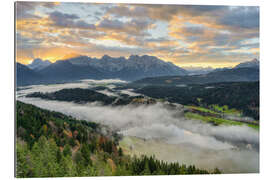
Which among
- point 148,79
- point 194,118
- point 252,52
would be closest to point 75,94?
point 148,79

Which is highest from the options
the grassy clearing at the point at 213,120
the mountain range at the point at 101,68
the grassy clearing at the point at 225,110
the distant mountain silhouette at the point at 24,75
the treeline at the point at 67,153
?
the mountain range at the point at 101,68

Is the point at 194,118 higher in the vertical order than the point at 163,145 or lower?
higher

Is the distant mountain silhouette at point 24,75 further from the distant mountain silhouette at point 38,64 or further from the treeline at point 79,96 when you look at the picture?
the treeline at point 79,96

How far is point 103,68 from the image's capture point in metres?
9.49

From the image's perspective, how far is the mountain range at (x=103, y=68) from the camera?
9.01 metres

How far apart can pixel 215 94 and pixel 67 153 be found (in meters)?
8.25

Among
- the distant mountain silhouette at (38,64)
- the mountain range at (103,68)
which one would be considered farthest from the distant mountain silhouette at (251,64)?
the distant mountain silhouette at (38,64)

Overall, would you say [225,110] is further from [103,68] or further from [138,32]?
[103,68]

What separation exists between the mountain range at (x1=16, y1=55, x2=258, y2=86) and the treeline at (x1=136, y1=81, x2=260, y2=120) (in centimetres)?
66

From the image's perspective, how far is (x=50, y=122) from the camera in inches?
316

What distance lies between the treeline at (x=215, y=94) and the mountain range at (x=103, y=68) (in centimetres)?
66

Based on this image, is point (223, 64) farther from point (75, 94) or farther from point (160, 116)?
point (75, 94)

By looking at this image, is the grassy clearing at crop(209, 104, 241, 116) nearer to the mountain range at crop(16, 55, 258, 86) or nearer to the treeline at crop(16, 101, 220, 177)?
the mountain range at crop(16, 55, 258, 86)
